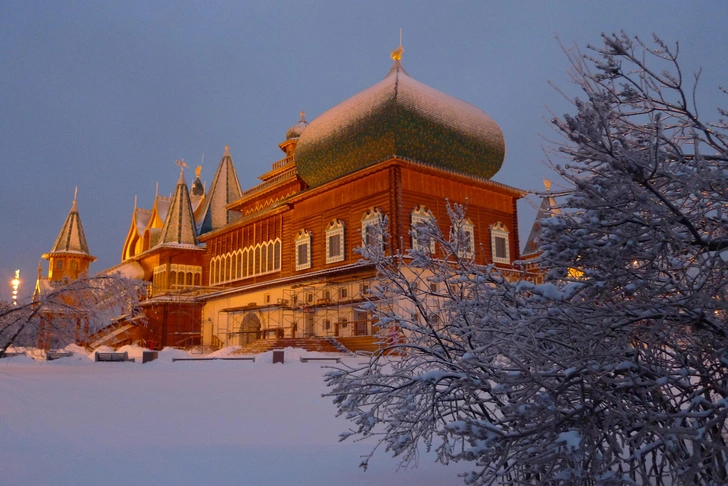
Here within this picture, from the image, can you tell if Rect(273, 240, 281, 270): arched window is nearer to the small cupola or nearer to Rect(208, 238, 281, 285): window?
Rect(208, 238, 281, 285): window

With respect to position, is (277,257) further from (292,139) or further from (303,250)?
(292,139)

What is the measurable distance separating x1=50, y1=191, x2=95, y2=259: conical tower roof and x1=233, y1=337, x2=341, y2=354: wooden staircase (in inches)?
1287

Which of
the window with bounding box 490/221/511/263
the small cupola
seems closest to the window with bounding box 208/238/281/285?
the small cupola

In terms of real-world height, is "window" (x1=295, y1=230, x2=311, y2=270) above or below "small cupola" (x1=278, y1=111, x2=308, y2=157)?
below

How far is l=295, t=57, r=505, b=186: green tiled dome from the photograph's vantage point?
22281mm

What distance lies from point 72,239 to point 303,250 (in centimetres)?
3378

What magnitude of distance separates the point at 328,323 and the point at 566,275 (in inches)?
845

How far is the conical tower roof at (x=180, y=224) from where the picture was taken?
119 ft

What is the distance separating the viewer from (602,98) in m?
2.62

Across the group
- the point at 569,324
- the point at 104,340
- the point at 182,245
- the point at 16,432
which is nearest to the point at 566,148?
the point at 569,324

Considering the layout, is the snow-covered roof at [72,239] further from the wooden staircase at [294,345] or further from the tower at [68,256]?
the wooden staircase at [294,345]

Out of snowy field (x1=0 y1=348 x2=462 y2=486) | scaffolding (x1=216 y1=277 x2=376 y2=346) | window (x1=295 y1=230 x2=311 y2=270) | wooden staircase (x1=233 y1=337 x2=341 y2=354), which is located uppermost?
window (x1=295 y1=230 x2=311 y2=270)

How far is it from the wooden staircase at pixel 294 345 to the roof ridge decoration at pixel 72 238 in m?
32.8

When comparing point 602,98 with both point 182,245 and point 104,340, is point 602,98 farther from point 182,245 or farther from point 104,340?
point 104,340
